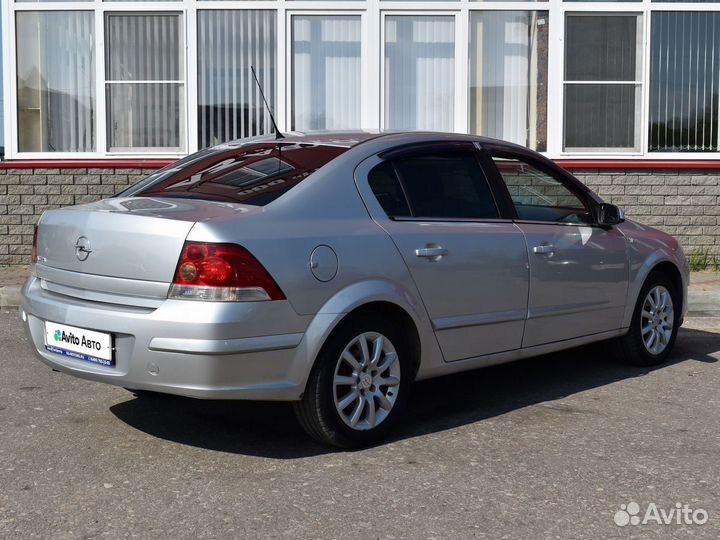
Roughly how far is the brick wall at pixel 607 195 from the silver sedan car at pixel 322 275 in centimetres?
623

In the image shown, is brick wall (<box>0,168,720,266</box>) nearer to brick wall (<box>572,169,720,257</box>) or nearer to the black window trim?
brick wall (<box>572,169,720,257</box>)

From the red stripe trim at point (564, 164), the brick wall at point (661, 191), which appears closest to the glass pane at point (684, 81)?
the red stripe trim at point (564, 164)

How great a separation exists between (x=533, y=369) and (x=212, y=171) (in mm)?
2728

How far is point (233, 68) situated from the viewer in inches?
502

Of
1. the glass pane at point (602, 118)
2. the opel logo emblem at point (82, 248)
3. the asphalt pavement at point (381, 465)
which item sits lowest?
the asphalt pavement at point (381, 465)

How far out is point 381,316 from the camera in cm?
523

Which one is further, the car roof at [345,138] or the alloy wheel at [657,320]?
the alloy wheel at [657,320]

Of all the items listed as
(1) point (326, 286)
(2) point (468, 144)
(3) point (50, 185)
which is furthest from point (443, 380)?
(3) point (50, 185)

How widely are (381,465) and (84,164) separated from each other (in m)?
8.50

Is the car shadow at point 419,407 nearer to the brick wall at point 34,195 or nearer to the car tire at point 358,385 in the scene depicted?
the car tire at point 358,385

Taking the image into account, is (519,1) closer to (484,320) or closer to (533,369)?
(533,369)

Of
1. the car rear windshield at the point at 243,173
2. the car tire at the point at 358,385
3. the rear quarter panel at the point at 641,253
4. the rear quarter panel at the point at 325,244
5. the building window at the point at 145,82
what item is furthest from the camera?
the building window at the point at 145,82

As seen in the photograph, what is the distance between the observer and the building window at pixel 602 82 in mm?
12727

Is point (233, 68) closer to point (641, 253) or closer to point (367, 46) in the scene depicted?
point (367, 46)
